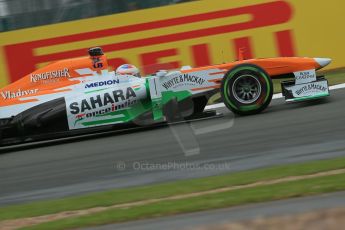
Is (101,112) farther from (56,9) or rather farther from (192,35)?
(56,9)

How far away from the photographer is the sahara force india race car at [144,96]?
420 inches

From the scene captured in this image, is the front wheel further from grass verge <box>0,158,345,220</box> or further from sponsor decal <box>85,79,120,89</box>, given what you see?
grass verge <box>0,158,345,220</box>

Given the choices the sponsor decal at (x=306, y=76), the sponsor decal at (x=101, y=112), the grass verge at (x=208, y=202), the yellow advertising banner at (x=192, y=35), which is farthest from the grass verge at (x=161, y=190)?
the yellow advertising banner at (x=192, y=35)

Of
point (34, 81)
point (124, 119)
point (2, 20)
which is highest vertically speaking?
point (2, 20)

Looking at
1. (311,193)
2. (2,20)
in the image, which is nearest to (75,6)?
(2,20)

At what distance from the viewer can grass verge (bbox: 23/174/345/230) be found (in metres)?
5.80

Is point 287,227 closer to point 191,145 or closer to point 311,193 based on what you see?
point 311,193

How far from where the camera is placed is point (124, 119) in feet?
35.3

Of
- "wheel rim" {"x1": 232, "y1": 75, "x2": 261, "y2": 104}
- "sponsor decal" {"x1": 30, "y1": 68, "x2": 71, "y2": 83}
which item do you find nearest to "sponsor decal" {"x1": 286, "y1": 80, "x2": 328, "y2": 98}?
"wheel rim" {"x1": 232, "y1": 75, "x2": 261, "y2": 104}

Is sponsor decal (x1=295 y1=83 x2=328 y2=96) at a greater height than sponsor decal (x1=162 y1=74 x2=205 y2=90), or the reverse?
sponsor decal (x1=162 y1=74 x2=205 y2=90)

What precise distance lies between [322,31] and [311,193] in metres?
10.5

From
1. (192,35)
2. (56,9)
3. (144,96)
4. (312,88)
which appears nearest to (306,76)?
(312,88)

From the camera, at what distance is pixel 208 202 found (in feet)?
19.6

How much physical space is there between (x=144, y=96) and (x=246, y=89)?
175 cm
